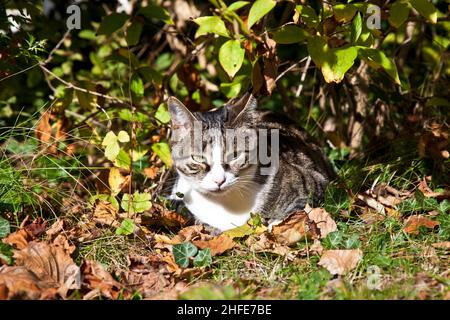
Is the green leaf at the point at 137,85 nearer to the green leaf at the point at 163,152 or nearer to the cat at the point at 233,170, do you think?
the green leaf at the point at 163,152

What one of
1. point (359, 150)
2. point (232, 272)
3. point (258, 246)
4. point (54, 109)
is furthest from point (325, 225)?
point (54, 109)

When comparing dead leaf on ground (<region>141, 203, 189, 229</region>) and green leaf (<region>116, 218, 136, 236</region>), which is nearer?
green leaf (<region>116, 218, 136, 236</region>)

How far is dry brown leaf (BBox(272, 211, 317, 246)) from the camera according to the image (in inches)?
99.7

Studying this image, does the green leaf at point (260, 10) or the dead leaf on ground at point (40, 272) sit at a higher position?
the green leaf at point (260, 10)

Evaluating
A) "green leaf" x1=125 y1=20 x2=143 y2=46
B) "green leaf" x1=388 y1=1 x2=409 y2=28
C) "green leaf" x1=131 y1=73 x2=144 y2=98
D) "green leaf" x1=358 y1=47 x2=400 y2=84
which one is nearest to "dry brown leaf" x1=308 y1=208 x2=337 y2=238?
"green leaf" x1=358 y1=47 x2=400 y2=84

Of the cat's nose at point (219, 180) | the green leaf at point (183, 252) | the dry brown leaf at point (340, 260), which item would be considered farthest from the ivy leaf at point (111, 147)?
the dry brown leaf at point (340, 260)

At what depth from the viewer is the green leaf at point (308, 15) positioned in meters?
2.49

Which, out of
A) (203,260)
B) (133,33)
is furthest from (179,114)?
(203,260)

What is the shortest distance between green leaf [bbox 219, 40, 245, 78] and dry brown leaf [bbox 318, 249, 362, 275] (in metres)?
0.83

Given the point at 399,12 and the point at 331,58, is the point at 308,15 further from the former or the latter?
the point at 399,12

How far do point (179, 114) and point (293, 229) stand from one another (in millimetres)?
769

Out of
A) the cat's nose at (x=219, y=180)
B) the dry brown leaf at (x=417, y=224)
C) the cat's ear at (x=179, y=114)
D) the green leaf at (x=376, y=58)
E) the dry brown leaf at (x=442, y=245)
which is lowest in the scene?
the dry brown leaf at (x=442, y=245)

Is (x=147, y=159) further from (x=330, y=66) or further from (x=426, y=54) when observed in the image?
(x=426, y=54)

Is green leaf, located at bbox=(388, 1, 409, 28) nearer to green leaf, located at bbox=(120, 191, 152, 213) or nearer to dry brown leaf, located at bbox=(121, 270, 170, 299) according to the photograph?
green leaf, located at bbox=(120, 191, 152, 213)
